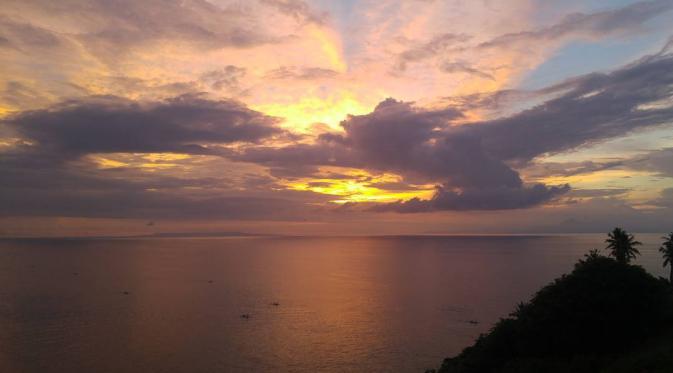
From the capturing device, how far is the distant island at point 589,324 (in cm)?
4872

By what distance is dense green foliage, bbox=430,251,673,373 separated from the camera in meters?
49.7

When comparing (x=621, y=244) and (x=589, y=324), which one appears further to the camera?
(x=621, y=244)

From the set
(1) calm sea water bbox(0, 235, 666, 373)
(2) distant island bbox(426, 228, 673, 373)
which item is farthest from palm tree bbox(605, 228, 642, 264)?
(2) distant island bbox(426, 228, 673, 373)

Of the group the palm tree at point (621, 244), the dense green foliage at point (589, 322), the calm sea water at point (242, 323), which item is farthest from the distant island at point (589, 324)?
the palm tree at point (621, 244)

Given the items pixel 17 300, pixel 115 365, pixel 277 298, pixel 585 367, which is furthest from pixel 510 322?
pixel 17 300

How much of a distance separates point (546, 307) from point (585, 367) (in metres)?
8.10

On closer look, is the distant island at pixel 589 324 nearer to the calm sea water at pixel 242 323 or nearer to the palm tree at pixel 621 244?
the calm sea water at pixel 242 323

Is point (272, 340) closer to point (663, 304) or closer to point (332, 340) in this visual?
point (332, 340)

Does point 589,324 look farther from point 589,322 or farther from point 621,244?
point 621,244

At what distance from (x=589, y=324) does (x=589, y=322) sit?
256 millimetres

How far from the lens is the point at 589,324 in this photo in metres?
50.2

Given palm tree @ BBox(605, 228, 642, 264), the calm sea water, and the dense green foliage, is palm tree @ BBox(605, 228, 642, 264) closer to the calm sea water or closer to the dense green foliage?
the calm sea water

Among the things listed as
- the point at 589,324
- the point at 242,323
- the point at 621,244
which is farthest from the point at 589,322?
the point at 242,323

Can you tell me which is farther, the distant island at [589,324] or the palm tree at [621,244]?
the palm tree at [621,244]
